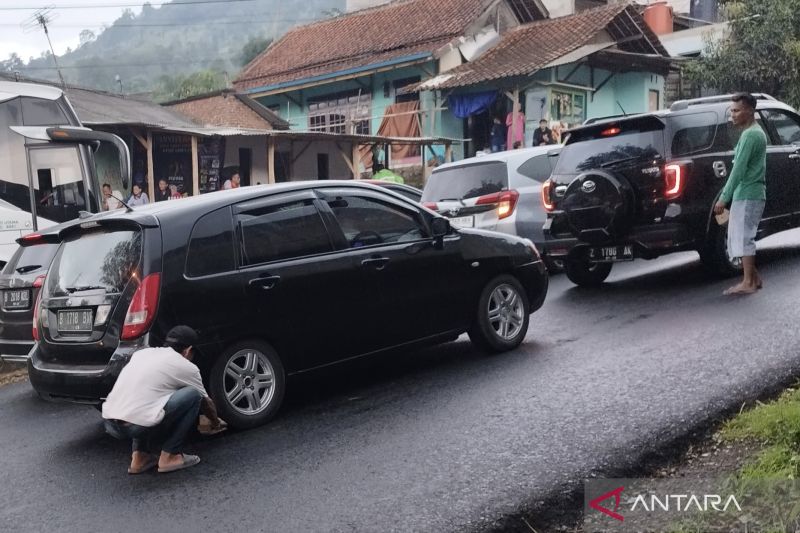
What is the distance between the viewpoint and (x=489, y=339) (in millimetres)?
7035

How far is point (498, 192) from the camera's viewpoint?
10.8 meters

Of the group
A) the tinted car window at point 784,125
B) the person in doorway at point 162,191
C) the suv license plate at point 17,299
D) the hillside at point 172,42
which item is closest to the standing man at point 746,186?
the tinted car window at point 784,125

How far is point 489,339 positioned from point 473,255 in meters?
0.73

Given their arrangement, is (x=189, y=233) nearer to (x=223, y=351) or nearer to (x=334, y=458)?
(x=223, y=351)

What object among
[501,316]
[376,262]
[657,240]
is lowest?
[501,316]

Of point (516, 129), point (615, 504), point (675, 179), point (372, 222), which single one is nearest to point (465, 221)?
point (675, 179)

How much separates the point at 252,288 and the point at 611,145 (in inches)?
198

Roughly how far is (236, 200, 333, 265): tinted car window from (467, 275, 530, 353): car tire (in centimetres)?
159

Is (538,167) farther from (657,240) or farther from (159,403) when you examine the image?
(159,403)

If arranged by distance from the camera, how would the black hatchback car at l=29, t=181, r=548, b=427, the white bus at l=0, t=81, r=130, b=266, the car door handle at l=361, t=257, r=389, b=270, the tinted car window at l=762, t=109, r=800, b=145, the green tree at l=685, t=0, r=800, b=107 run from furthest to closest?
the green tree at l=685, t=0, r=800, b=107, the white bus at l=0, t=81, r=130, b=266, the tinted car window at l=762, t=109, r=800, b=145, the car door handle at l=361, t=257, r=389, b=270, the black hatchback car at l=29, t=181, r=548, b=427

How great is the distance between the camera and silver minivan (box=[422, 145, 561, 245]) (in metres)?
10.8

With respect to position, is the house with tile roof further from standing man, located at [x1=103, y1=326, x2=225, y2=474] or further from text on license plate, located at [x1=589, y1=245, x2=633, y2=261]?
standing man, located at [x1=103, y1=326, x2=225, y2=474]

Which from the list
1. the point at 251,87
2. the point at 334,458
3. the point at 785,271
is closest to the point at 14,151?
the point at 334,458

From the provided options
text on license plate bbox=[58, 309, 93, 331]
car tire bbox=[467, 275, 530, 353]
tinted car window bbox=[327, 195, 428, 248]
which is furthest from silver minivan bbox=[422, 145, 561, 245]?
text on license plate bbox=[58, 309, 93, 331]
